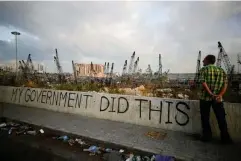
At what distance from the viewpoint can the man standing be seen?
4.09 meters

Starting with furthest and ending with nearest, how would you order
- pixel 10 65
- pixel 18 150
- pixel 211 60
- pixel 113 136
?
pixel 10 65, pixel 113 136, pixel 211 60, pixel 18 150

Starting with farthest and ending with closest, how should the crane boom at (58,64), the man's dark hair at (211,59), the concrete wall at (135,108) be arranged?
the crane boom at (58,64) → the concrete wall at (135,108) → the man's dark hair at (211,59)

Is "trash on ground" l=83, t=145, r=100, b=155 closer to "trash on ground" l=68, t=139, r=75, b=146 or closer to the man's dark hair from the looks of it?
"trash on ground" l=68, t=139, r=75, b=146

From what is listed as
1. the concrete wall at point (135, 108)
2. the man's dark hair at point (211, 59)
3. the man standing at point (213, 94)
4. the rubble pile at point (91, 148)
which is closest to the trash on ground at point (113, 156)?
the rubble pile at point (91, 148)

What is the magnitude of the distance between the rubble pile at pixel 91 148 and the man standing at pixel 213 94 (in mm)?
1409

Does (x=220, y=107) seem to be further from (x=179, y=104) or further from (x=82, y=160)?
(x=82, y=160)

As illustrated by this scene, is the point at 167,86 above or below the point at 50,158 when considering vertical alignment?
above

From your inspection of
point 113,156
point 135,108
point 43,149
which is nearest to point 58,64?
point 135,108

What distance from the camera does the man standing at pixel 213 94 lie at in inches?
161

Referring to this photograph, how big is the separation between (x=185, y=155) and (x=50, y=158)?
2.43 metres

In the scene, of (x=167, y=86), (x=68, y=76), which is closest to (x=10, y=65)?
(x=68, y=76)

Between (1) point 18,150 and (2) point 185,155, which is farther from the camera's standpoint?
(1) point 18,150

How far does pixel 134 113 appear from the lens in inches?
231

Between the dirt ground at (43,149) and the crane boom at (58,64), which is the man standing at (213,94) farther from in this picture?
the crane boom at (58,64)
